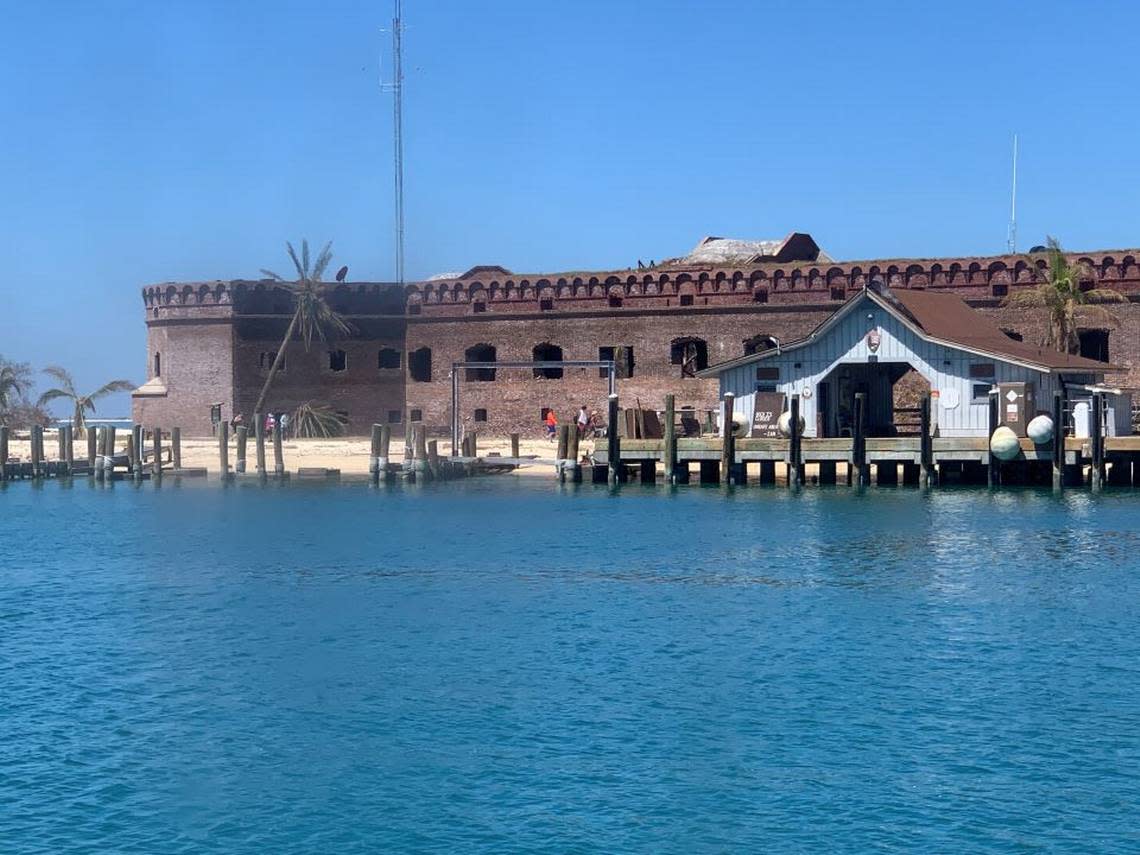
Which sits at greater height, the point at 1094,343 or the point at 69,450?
the point at 1094,343

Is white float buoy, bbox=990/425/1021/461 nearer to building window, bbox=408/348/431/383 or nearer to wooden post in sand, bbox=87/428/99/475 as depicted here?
wooden post in sand, bbox=87/428/99/475

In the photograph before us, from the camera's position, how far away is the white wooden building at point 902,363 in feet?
138

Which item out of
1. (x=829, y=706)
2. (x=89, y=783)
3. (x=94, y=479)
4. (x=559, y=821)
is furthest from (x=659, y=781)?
(x=94, y=479)

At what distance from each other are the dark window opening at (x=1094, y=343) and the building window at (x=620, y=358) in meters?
16.4

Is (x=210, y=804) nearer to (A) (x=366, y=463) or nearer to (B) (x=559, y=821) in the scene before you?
(B) (x=559, y=821)

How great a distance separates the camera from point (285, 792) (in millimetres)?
16125

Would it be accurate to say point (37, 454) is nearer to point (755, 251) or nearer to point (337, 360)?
point (337, 360)

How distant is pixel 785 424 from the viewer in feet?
142

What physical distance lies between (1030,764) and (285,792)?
7863mm

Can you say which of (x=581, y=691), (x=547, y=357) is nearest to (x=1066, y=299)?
(x=547, y=357)

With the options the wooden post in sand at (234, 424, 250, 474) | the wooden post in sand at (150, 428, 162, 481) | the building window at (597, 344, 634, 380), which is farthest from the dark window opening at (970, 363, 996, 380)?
the wooden post in sand at (150, 428, 162, 481)

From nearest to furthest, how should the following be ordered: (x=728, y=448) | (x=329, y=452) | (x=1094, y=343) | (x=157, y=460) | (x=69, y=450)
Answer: (x=728, y=448), (x=157, y=460), (x=69, y=450), (x=1094, y=343), (x=329, y=452)

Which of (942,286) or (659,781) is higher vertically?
(942,286)

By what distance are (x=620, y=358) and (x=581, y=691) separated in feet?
131
